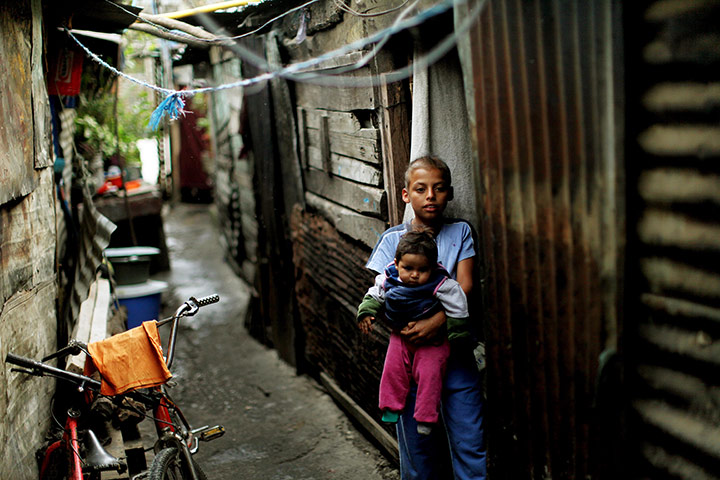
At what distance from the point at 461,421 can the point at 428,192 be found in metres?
1.22

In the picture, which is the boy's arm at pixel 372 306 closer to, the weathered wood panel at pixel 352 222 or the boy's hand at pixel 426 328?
the boy's hand at pixel 426 328

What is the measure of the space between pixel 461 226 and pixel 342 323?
2609mm

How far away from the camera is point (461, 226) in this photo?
3611 mm

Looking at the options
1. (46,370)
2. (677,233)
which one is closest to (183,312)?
(46,370)

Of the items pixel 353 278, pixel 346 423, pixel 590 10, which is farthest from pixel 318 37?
→ pixel 590 10

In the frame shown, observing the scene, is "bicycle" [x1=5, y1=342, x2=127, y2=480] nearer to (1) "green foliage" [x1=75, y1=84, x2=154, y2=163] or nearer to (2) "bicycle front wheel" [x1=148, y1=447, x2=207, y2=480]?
(2) "bicycle front wheel" [x1=148, y1=447, x2=207, y2=480]

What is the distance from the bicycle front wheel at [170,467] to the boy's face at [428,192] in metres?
1.93

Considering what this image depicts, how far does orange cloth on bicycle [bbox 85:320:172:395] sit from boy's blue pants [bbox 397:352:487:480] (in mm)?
1444

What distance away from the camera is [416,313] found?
3.35 metres

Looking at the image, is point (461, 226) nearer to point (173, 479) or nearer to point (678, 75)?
point (678, 75)

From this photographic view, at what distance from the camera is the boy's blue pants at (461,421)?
11.3 ft

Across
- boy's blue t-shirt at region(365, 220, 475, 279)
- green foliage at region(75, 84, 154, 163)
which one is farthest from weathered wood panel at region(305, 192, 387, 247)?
green foliage at region(75, 84, 154, 163)

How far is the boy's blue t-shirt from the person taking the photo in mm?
3533

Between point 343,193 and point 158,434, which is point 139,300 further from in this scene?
point 158,434
